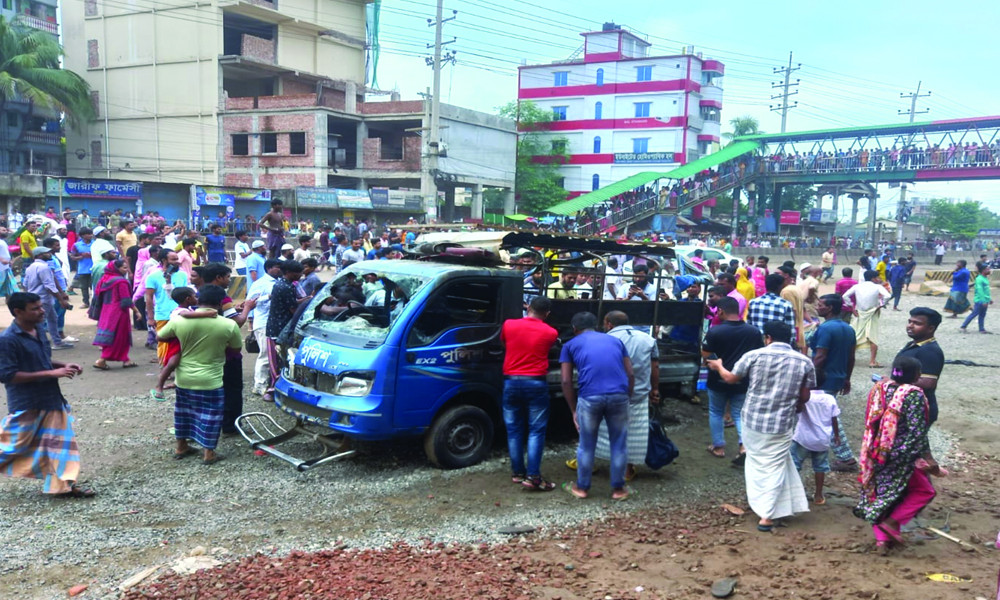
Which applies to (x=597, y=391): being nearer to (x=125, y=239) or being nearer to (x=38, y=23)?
(x=125, y=239)

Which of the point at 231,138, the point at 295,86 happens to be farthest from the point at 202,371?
the point at 295,86

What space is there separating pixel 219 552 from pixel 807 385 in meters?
4.33

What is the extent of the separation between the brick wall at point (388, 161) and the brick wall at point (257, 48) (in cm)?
751

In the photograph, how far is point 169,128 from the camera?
134 feet

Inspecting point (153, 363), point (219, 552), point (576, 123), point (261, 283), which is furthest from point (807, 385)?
point (576, 123)

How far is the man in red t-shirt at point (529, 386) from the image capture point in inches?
225

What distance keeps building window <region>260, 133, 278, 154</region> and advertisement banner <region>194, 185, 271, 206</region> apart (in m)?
5.47

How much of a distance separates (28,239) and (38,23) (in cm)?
4110

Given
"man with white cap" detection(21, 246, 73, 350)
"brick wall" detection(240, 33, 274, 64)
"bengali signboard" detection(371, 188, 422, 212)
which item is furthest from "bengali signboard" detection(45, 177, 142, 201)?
"man with white cap" detection(21, 246, 73, 350)

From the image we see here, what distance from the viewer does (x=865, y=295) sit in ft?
37.1

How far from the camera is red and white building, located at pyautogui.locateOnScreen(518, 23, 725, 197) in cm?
5516

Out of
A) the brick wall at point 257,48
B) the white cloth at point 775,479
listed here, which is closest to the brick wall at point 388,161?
the brick wall at point 257,48

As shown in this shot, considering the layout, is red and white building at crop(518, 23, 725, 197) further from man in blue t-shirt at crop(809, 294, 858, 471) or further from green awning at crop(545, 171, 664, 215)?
man in blue t-shirt at crop(809, 294, 858, 471)

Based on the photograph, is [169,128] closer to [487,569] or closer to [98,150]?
[98,150]
